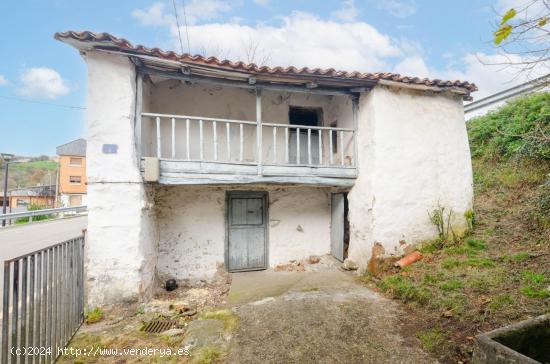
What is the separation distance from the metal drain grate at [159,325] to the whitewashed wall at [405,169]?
3.79 m

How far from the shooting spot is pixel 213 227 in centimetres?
635

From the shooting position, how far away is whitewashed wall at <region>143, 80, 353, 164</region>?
246 inches

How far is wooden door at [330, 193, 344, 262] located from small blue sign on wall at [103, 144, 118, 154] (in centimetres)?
478

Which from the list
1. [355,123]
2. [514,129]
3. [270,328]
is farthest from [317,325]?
[514,129]

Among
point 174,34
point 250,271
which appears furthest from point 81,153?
point 250,271

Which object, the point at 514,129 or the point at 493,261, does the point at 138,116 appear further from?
the point at 514,129

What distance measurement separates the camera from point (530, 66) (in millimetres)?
3033

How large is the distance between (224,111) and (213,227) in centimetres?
283

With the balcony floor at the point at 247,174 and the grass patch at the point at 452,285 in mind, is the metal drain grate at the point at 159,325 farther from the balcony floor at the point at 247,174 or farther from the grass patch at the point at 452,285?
the grass patch at the point at 452,285

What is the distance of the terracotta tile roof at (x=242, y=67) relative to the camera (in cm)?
417

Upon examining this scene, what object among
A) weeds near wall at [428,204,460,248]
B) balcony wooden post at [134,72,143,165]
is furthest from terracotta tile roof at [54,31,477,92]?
weeds near wall at [428,204,460,248]

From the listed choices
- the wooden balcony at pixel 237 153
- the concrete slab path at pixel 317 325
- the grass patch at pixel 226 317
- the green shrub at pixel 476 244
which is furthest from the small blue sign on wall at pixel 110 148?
the green shrub at pixel 476 244

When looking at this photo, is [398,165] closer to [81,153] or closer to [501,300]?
[501,300]

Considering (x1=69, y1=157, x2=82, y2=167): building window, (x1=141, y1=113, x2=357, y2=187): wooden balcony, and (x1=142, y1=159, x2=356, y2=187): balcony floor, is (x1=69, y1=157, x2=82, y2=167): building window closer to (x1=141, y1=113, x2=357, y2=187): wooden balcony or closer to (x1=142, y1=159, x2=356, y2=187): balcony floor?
(x1=141, y1=113, x2=357, y2=187): wooden balcony
